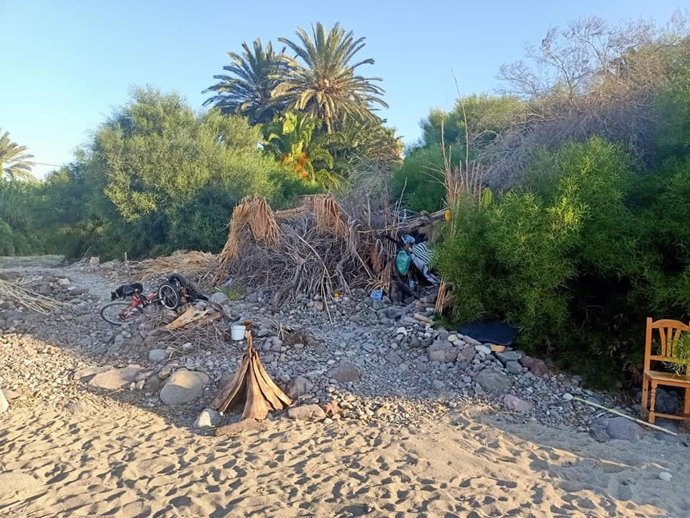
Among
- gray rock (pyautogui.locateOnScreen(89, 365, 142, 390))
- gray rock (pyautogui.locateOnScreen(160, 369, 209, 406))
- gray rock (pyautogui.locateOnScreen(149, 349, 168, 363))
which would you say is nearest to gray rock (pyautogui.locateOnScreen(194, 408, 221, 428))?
gray rock (pyautogui.locateOnScreen(160, 369, 209, 406))

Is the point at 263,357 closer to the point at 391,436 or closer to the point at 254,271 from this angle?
the point at 391,436

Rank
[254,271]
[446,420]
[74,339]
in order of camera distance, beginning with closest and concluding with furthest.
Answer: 1. [446,420]
2. [74,339]
3. [254,271]

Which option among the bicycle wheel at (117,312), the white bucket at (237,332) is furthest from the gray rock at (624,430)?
the bicycle wheel at (117,312)

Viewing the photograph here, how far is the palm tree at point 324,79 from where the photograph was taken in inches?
743

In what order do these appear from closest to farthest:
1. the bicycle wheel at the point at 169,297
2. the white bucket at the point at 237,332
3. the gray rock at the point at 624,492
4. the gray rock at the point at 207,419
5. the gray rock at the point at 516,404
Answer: the gray rock at the point at 624,492
the gray rock at the point at 207,419
the gray rock at the point at 516,404
the white bucket at the point at 237,332
the bicycle wheel at the point at 169,297

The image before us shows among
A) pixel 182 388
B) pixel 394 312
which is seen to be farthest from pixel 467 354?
pixel 182 388

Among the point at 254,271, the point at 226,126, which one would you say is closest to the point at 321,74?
the point at 226,126

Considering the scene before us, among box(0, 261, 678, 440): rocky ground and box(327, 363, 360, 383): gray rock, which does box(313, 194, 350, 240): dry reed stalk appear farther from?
box(327, 363, 360, 383): gray rock

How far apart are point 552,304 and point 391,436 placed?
2.24m

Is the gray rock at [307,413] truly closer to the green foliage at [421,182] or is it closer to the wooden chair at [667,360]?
the wooden chair at [667,360]

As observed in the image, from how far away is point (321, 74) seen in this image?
18984mm

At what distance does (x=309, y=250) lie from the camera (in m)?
8.66

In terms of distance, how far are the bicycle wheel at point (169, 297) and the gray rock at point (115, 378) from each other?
5.73ft

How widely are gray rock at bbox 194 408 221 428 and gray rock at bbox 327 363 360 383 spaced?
127 centimetres
